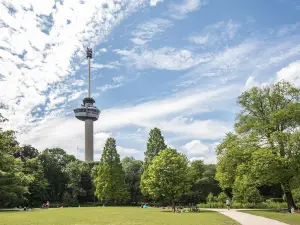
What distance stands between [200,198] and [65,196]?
107ft

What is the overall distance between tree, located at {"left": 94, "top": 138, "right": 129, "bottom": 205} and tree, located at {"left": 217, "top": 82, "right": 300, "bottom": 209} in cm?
3353

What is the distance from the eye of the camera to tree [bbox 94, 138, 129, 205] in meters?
69.8

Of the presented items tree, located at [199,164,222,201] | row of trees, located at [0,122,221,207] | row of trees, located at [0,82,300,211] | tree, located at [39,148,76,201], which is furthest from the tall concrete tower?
tree, located at [199,164,222,201]

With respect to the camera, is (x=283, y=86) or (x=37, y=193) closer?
(x=283, y=86)

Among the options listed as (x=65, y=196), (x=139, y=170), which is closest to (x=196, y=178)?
(x=139, y=170)

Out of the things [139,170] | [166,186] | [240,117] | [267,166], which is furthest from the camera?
[139,170]

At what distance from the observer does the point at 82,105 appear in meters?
151

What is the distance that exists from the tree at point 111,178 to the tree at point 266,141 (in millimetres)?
33526

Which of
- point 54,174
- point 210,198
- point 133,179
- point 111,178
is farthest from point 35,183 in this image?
point 210,198

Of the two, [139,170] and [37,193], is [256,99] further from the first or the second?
[37,193]

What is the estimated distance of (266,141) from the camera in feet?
118

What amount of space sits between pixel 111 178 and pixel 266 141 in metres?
42.6

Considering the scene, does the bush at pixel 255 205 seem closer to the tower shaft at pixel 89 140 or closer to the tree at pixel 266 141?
the tree at pixel 266 141

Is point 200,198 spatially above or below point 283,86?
below
